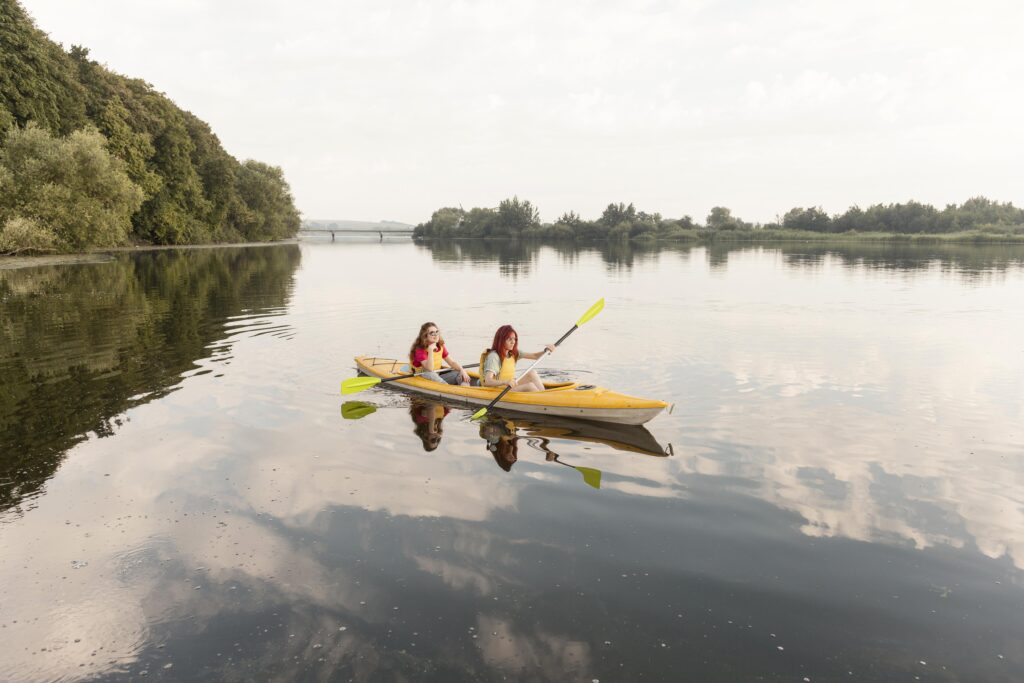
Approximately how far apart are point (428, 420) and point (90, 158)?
37.2m

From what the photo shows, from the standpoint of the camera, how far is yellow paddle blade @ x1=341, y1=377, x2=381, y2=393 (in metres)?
10.6

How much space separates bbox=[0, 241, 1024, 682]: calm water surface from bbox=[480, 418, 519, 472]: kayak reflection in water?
0.15 ft

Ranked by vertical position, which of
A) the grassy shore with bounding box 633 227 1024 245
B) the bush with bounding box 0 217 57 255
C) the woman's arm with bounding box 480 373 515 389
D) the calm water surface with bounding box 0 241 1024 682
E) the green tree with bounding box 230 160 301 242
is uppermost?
the green tree with bounding box 230 160 301 242

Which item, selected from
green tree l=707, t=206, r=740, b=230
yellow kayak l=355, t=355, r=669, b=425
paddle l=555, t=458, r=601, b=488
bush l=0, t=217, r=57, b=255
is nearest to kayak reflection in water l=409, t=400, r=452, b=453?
yellow kayak l=355, t=355, r=669, b=425

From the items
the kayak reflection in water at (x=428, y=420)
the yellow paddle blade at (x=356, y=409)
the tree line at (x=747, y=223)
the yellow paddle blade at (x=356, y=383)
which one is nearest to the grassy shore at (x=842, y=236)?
the tree line at (x=747, y=223)

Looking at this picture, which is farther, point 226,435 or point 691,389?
point 691,389

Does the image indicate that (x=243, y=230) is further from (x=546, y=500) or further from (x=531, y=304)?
(x=546, y=500)

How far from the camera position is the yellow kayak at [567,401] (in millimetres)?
8899

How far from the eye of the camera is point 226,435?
28.4ft

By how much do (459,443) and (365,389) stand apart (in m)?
3.31

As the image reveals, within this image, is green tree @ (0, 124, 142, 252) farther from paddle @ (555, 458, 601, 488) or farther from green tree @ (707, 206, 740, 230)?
green tree @ (707, 206, 740, 230)

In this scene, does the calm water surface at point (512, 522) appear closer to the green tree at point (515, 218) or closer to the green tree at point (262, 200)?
the green tree at point (262, 200)

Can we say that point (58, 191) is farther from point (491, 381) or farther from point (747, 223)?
point (747, 223)

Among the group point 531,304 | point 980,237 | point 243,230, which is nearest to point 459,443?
point 531,304
